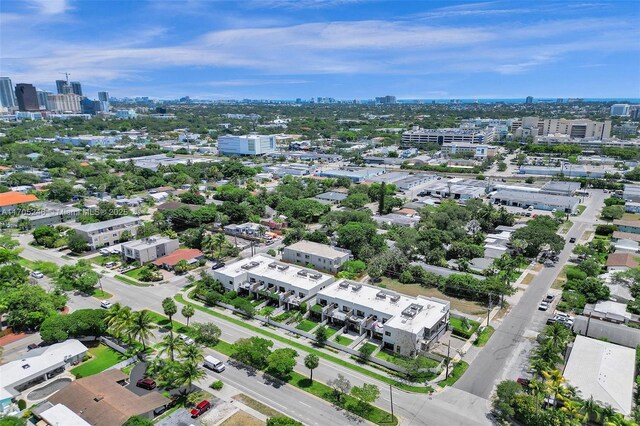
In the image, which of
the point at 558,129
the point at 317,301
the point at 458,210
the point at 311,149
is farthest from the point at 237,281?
the point at 558,129

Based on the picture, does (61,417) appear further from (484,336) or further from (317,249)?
(484,336)

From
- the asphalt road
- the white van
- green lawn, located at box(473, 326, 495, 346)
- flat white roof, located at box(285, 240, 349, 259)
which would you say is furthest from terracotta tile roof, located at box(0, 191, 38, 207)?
the asphalt road

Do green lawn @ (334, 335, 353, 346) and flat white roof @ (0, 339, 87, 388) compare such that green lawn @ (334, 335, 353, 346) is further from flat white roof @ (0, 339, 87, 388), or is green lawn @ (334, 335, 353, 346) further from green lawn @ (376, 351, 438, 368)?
flat white roof @ (0, 339, 87, 388)

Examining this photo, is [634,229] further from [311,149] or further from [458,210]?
[311,149]

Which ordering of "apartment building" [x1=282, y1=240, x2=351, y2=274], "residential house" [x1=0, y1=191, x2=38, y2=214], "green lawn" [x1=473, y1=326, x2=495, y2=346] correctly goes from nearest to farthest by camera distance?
"green lawn" [x1=473, y1=326, x2=495, y2=346], "apartment building" [x1=282, y1=240, x2=351, y2=274], "residential house" [x1=0, y1=191, x2=38, y2=214]

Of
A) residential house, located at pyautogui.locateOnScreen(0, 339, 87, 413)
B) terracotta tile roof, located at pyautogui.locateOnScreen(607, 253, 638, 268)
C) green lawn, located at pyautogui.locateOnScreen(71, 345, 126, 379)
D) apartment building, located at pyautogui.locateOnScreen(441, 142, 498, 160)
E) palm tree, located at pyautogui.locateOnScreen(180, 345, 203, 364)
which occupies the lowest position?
green lawn, located at pyautogui.locateOnScreen(71, 345, 126, 379)

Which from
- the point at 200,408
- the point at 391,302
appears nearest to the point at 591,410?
the point at 391,302
